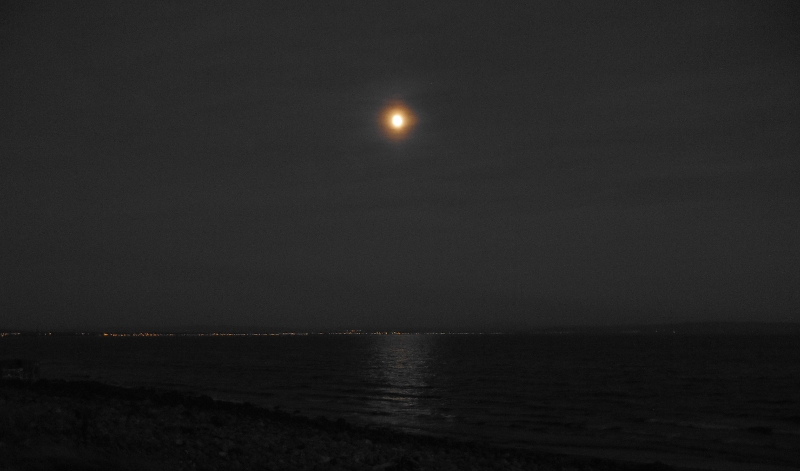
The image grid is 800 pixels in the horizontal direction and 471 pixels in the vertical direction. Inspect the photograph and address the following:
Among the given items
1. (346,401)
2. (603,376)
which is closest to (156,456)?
(346,401)

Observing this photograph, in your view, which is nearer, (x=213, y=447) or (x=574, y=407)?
(x=213, y=447)

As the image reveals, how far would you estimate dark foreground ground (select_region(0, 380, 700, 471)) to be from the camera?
10.7 metres

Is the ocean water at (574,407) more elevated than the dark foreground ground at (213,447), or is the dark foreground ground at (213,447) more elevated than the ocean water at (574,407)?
the dark foreground ground at (213,447)

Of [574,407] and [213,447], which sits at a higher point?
[213,447]

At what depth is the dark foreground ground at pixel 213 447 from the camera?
10.7 m

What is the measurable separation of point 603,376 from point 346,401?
104ft

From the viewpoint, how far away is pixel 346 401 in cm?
3534

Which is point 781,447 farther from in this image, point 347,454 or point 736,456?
point 347,454

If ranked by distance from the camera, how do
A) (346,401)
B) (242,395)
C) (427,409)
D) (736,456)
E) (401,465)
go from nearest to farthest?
(401,465) → (736,456) → (427,409) → (346,401) → (242,395)

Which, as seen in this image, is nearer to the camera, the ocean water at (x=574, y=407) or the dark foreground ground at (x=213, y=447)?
the dark foreground ground at (x=213, y=447)

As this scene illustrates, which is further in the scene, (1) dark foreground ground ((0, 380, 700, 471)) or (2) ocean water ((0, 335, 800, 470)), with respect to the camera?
(2) ocean water ((0, 335, 800, 470))

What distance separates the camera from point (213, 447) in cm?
1342

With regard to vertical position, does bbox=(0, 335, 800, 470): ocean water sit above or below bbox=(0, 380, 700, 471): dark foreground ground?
below

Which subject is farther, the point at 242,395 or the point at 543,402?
the point at 242,395
